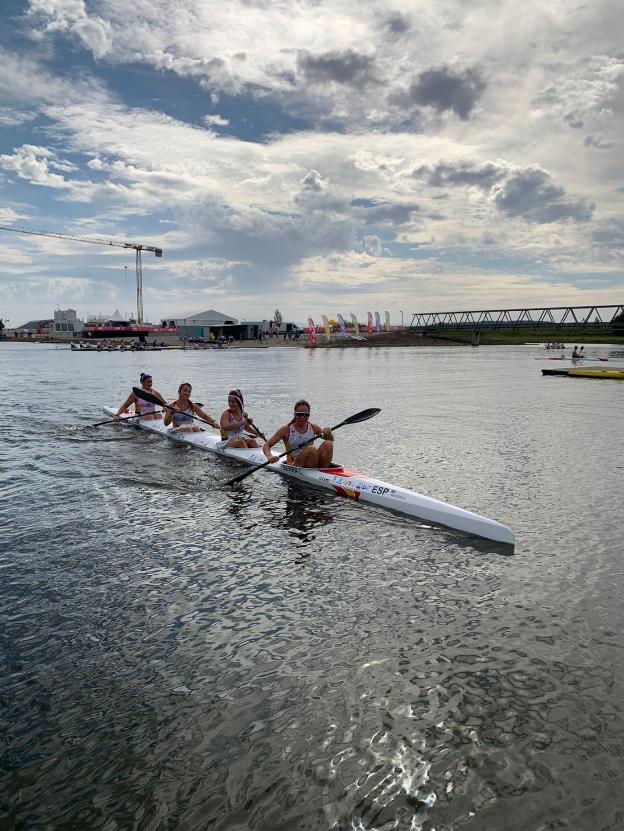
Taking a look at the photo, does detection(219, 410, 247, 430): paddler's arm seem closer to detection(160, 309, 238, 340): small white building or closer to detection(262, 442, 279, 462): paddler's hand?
detection(262, 442, 279, 462): paddler's hand

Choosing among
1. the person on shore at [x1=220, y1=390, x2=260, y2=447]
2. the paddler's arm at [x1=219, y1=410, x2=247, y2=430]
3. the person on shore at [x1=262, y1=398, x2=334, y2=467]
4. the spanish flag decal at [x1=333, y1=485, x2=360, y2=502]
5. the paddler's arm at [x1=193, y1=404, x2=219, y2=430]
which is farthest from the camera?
the paddler's arm at [x1=193, y1=404, x2=219, y2=430]

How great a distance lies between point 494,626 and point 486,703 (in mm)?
1529

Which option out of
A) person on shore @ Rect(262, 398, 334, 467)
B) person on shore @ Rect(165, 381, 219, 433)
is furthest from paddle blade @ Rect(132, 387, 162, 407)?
person on shore @ Rect(262, 398, 334, 467)

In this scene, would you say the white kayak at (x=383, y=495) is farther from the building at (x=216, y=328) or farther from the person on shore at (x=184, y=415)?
the building at (x=216, y=328)

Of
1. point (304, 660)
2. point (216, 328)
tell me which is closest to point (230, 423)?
point (304, 660)

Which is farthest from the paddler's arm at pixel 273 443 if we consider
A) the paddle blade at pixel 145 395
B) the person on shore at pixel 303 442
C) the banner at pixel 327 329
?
the banner at pixel 327 329

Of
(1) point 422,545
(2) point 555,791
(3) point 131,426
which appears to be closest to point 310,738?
(2) point 555,791

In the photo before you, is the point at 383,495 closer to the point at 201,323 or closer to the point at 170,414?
the point at 170,414

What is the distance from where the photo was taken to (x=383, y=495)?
12.1 m

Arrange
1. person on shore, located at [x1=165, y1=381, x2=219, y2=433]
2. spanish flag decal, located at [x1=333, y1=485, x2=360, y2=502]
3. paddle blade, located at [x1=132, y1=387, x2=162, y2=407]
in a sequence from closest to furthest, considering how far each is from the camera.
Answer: spanish flag decal, located at [x1=333, y1=485, x2=360, y2=502], person on shore, located at [x1=165, y1=381, x2=219, y2=433], paddle blade, located at [x1=132, y1=387, x2=162, y2=407]

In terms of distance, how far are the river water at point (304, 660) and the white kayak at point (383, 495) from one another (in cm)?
26

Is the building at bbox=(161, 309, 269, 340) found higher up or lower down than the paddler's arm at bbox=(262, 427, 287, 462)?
higher up

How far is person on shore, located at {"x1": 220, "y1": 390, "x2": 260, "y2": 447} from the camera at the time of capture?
1742cm

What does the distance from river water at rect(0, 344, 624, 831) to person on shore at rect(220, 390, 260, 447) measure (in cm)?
313
